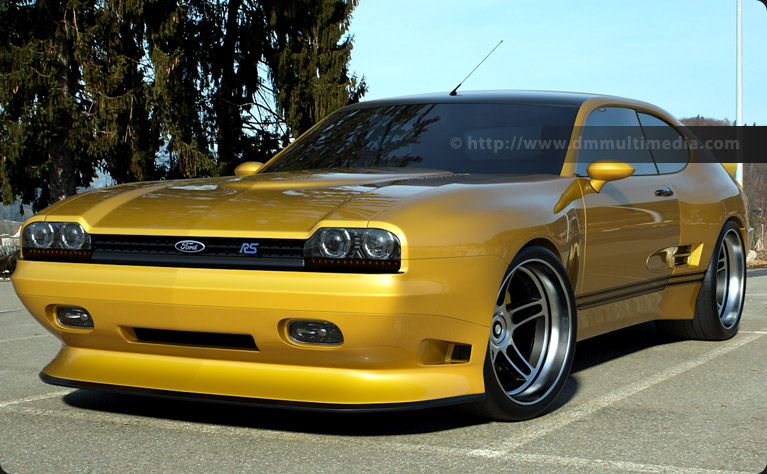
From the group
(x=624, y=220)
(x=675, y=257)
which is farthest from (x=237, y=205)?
(x=675, y=257)

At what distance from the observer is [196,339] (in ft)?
11.8

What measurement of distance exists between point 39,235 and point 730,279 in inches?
184

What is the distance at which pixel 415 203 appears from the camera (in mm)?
3498

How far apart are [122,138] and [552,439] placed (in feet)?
73.1

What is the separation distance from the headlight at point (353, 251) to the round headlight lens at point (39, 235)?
1.23m

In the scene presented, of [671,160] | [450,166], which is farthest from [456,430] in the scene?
[671,160]

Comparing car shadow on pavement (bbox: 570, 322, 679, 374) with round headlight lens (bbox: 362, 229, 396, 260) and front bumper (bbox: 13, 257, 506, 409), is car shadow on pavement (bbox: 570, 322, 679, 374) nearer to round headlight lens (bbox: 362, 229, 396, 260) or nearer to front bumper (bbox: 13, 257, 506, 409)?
front bumper (bbox: 13, 257, 506, 409)

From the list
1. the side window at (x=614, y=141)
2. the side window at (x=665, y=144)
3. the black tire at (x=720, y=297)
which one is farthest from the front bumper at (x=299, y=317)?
the black tire at (x=720, y=297)

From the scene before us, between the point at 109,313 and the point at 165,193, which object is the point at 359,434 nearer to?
the point at 109,313

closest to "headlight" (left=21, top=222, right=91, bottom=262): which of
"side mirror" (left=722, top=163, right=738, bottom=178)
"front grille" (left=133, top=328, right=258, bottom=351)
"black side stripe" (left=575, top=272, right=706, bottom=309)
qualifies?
"front grille" (left=133, top=328, right=258, bottom=351)

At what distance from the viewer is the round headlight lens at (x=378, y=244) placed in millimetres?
3299

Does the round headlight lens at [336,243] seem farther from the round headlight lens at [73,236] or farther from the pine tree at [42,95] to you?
the pine tree at [42,95]

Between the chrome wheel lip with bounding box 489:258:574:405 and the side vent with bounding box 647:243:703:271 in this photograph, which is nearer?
the chrome wheel lip with bounding box 489:258:574:405

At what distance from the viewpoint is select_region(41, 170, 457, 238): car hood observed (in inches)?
137
